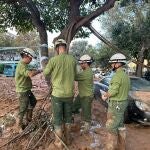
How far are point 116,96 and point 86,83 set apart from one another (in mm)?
1414

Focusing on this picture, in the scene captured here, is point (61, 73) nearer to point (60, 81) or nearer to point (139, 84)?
point (60, 81)

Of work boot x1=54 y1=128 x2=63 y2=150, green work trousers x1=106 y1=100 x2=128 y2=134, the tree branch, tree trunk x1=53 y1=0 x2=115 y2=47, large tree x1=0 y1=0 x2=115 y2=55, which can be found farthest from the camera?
large tree x1=0 y1=0 x2=115 y2=55

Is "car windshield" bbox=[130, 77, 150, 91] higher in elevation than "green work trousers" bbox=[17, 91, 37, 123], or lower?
higher

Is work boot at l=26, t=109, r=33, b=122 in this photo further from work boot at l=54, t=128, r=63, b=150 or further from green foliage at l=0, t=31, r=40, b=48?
green foliage at l=0, t=31, r=40, b=48

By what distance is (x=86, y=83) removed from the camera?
29.5 ft

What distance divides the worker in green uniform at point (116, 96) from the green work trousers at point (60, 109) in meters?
0.81

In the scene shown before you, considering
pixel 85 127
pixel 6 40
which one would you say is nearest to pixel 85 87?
pixel 85 127

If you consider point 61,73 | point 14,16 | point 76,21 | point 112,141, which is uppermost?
point 14,16

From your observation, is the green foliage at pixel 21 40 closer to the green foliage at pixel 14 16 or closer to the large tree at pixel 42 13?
the green foliage at pixel 14 16

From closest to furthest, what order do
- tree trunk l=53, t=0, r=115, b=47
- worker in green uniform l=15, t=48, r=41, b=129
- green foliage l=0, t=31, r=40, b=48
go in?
worker in green uniform l=15, t=48, r=41, b=129 → tree trunk l=53, t=0, r=115, b=47 → green foliage l=0, t=31, r=40, b=48

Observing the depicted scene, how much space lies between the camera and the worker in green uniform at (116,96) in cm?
760

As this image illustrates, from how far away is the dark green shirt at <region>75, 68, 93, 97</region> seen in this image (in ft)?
29.2

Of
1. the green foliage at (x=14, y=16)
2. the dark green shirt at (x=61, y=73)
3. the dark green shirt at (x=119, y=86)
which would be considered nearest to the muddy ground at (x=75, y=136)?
the dark green shirt at (x=61, y=73)

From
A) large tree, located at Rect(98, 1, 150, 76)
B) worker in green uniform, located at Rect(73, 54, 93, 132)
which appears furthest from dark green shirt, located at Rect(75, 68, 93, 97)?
large tree, located at Rect(98, 1, 150, 76)
